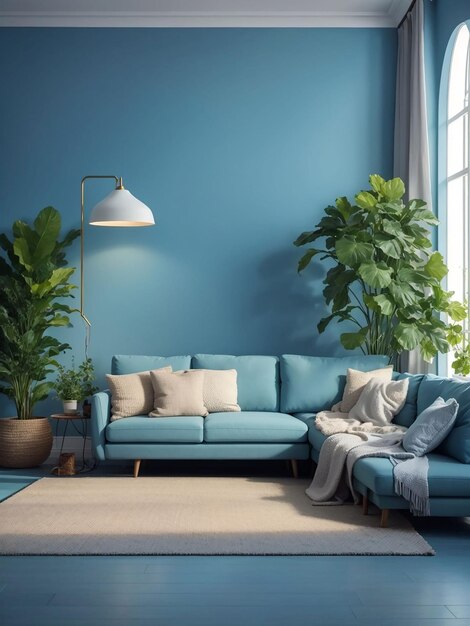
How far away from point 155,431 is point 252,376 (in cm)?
→ 102

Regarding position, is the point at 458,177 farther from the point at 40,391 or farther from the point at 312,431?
the point at 40,391

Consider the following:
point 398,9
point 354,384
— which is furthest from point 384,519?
point 398,9

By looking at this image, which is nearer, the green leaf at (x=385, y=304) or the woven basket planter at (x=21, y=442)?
the green leaf at (x=385, y=304)

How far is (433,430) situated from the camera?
182 inches

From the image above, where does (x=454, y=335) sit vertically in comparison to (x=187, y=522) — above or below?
above

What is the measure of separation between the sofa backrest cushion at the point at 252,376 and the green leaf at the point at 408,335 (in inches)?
41.2

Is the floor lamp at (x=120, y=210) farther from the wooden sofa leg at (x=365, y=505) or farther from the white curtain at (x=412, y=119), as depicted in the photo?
the wooden sofa leg at (x=365, y=505)

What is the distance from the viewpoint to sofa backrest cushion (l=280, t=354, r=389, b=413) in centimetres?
638

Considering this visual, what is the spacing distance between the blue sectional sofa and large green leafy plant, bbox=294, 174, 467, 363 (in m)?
0.31

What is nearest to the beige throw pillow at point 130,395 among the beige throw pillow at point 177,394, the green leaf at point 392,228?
the beige throw pillow at point 177,394

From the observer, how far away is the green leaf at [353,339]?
252 inches

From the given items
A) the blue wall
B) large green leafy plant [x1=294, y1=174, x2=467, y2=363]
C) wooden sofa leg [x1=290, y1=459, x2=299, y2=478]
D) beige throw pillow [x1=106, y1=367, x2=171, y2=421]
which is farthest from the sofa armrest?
large green leafy plant [x1=294, y1=174, x2=467, y2=363]

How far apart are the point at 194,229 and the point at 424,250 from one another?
1.94 m

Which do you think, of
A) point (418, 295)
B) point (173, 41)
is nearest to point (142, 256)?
point (173, 41)
